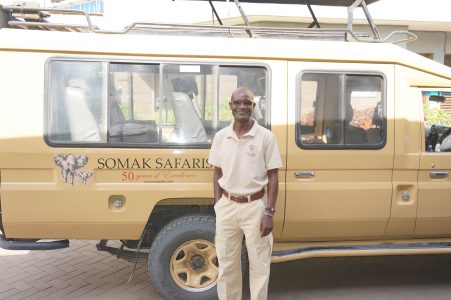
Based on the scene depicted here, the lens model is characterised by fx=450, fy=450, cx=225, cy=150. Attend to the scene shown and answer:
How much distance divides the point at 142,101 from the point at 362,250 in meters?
2.33

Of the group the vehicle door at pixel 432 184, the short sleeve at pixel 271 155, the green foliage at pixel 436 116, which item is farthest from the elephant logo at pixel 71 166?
the green foliage at pixel 436 116

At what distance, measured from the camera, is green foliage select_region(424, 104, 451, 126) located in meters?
4.15

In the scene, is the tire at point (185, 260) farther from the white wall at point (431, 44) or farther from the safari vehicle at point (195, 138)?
the white wall at point (431, 44)

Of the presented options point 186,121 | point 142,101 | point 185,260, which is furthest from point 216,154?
point 185,260

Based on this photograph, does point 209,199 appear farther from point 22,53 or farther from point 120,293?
point 22,53

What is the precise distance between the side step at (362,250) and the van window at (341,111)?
3.00 feet

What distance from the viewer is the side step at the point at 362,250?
3.89 metres

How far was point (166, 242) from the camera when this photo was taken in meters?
3.75

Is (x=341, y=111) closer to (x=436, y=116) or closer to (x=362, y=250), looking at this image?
(x=436, y=116)

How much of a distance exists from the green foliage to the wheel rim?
90.6 inches

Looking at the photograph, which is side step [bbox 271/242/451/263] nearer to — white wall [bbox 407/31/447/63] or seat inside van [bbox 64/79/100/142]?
seat inside van [bbox 64/79/100/142]

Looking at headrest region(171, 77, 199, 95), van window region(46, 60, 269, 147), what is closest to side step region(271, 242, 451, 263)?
van window region(46, 60, 269, 147)

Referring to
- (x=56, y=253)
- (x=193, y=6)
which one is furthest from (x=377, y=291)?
(x=193, y=6)

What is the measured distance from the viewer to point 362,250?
4.01 meters
